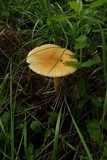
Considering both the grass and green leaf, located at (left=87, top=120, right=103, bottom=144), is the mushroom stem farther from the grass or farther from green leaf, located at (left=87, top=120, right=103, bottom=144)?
green leaf, located at (left=87, top=120, right=103, bottom=144)

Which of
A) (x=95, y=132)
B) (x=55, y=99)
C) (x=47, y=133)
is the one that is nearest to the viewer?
(x=95, y=132)

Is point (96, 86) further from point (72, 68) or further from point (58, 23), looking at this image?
point (58, 23)

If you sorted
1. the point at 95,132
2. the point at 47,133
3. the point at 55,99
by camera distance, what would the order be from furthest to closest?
1. the point at 55,99
2. the point at 47,133
3. the point at 95,132

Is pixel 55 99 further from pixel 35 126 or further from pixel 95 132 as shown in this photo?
pixel 95 132

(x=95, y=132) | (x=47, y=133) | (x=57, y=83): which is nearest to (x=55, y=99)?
(x=57, y=83)

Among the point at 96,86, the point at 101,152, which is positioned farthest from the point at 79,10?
the point at 101,152

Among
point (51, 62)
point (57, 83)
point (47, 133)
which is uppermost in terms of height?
point (51, 62)

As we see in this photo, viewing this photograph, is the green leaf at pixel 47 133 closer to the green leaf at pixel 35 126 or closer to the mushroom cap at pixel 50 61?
the green leaf at pixel 35 126
